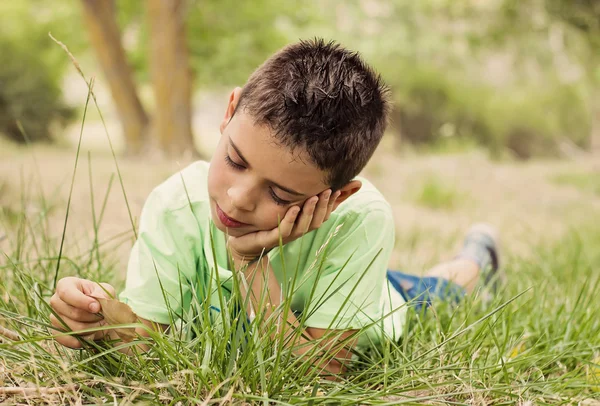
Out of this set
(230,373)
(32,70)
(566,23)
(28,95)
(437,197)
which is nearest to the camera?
(230,373)

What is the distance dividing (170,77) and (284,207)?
899cm

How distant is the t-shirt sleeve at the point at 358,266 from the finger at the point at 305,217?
0.46ft

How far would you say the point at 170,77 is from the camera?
10195mm

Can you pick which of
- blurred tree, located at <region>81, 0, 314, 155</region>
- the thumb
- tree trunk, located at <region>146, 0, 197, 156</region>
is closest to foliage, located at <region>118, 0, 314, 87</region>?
blurred tree, located at <region>81, 0, 314, 155</region>

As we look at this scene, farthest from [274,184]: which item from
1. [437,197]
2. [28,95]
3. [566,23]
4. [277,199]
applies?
[28,95]

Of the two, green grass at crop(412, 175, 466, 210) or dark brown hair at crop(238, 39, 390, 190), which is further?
green grass at crop(412, 175, 466, 210)

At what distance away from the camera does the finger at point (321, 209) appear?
171 cm

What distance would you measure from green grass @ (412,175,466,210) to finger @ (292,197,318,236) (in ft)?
17.4

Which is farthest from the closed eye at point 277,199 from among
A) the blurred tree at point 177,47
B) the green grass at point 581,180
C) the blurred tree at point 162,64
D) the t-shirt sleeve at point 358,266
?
the blurred tree at point 162,64

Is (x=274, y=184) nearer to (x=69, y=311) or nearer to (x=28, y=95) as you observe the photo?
(x=69, y=311)

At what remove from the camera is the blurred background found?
265 inches

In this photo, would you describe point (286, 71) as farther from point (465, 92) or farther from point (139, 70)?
point (465, 92)

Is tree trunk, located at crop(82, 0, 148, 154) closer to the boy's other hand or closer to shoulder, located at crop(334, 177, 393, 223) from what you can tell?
shoulder, located at crop(334, 177, 393, 223)

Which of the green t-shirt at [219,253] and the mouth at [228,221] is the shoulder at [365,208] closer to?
the green t-shirt at [219,253]
